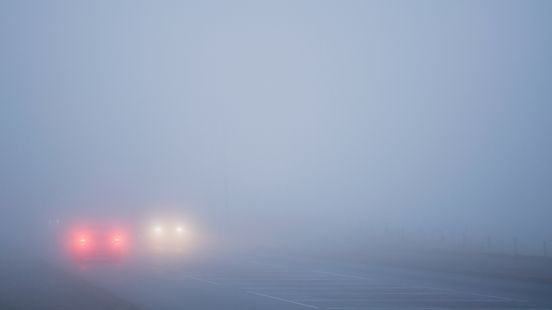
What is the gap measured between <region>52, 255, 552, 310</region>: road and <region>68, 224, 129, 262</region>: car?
1238 millimetres

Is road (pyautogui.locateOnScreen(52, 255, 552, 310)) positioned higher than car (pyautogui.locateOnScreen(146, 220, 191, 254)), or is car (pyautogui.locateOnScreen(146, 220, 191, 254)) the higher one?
car (pyautogui.locateOnScreen(146, 220, 191, 254))

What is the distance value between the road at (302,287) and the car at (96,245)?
1.24 m

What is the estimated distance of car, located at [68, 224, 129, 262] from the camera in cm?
3691

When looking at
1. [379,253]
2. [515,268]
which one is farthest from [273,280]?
[379,253]

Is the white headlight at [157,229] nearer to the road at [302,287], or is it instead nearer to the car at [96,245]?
the car at [96,245]

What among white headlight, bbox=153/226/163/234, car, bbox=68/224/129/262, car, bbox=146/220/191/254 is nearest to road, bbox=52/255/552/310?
car, bbox=68/224/129/262

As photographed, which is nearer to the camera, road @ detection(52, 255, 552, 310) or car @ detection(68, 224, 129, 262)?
road @ detection(52, 255, 552, 310)

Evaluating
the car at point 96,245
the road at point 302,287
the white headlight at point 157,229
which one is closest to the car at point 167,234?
the white headlight at point 157,229

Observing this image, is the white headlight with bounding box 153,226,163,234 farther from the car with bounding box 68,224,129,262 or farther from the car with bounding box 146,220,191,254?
the car with bounding box 68,224,129,262

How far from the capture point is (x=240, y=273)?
102 feet

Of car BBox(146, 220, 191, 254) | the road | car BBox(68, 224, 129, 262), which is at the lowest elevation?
the road

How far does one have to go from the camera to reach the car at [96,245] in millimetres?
36906

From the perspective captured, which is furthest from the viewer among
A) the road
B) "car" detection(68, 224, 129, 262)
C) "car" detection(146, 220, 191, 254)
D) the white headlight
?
the white headlight

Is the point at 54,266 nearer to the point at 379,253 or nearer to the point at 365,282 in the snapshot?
the point at 365,282
